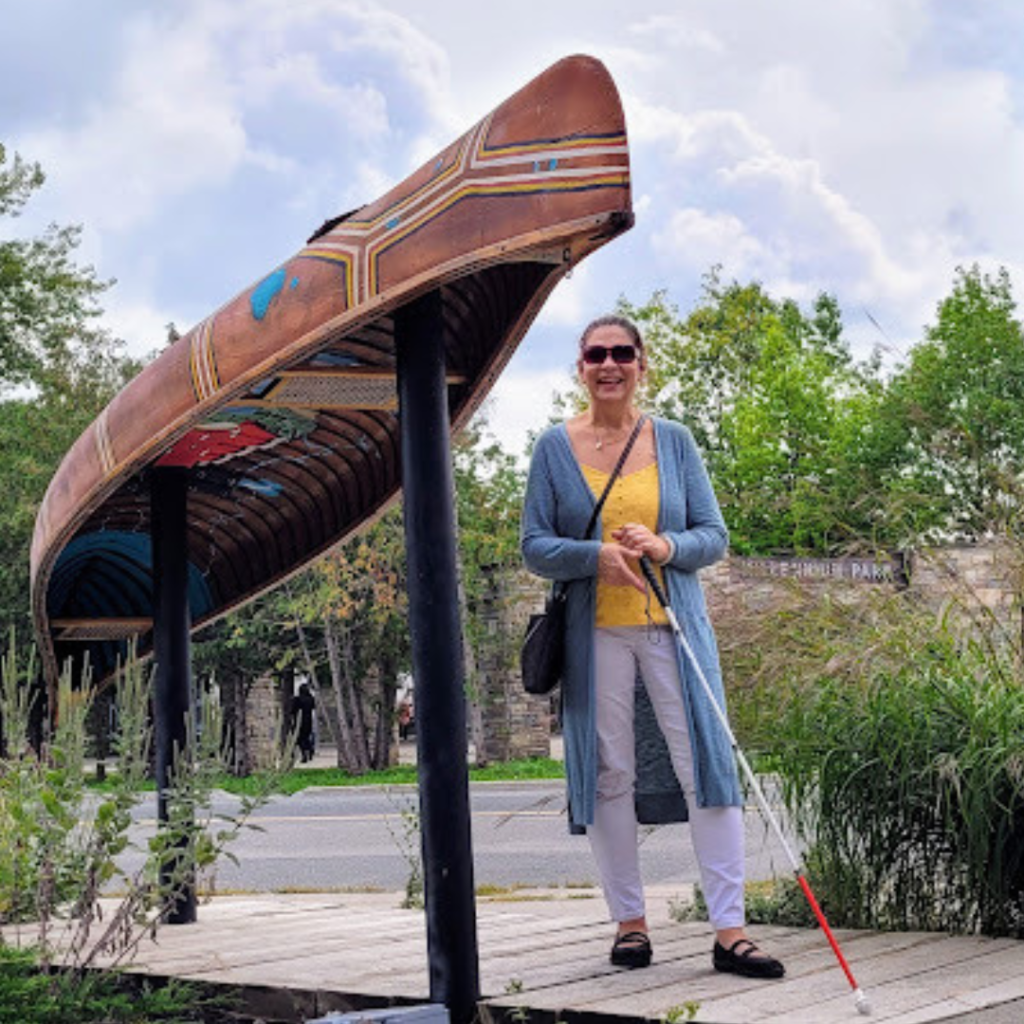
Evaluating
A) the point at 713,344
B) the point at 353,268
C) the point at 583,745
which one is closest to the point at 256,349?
the point at 353,268

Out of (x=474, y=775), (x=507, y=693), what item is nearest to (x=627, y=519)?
(x=474, y=775)

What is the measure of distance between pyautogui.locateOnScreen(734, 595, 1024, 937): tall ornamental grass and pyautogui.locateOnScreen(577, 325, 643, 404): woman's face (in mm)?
1484

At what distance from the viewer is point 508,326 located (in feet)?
18.7

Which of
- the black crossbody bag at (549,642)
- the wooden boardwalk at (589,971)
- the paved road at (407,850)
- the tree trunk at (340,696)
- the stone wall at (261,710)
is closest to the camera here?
the wooden boardwalk at (589,971)

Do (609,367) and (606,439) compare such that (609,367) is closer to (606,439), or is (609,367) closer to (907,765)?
(606,439)

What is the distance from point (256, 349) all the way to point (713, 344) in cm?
3743

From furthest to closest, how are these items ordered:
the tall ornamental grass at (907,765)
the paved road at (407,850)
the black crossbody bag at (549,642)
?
the paved road at (407,850)
the tall ornamental grass at (907,765)
the black crossbody bag at (549,642)

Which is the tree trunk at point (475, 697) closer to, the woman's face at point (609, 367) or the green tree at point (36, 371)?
the green tree at point (36, 371)

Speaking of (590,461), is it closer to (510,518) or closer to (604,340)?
(604,340)

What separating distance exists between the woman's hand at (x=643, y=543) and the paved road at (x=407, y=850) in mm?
2526

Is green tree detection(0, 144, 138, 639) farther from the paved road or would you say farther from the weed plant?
the weed plant

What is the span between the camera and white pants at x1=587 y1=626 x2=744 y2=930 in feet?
16.6

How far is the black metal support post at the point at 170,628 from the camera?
7.20 m

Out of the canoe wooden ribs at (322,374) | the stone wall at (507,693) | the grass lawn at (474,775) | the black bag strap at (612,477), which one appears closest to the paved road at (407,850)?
the canoe wooden ribs at (322,374)
